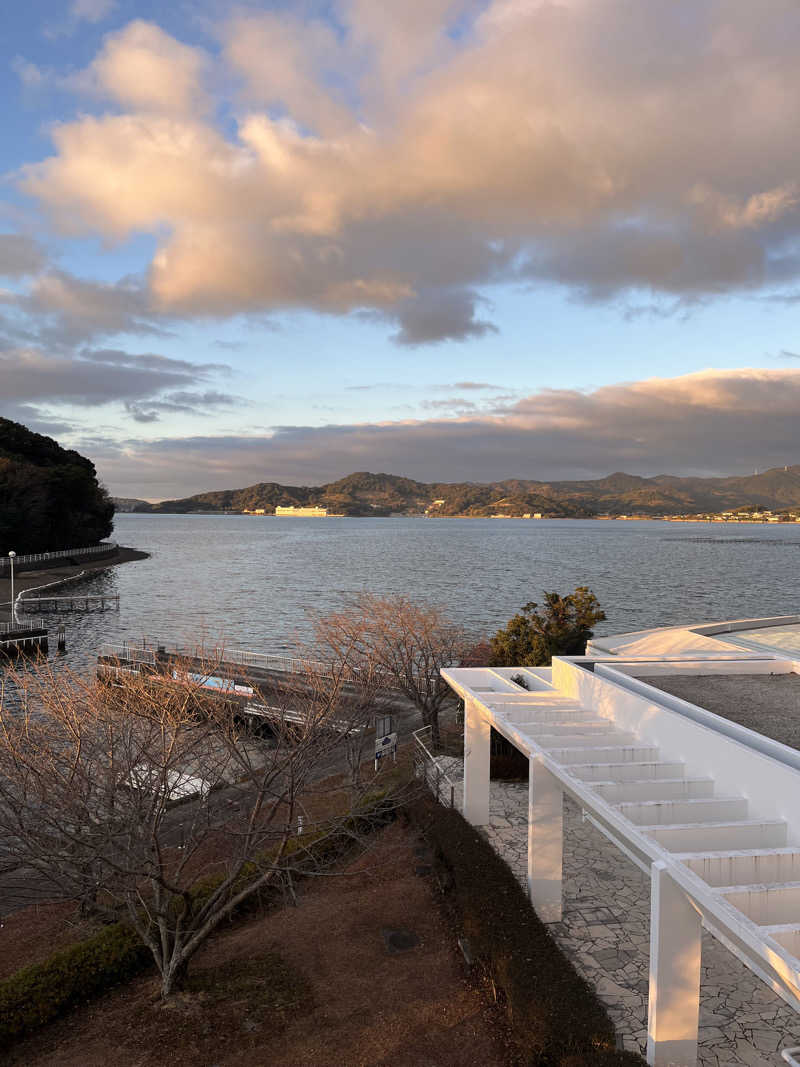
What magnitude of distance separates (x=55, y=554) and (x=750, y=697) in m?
98.2

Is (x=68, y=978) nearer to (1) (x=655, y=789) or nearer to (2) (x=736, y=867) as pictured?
(1) (x=655, y=789)

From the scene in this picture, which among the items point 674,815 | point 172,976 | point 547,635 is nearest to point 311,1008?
point 172,976

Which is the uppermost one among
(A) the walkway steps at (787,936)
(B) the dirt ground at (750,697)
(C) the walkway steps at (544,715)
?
(B) the dirt ground at (750,697)

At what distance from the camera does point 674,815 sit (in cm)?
915

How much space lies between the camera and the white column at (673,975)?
307 inches

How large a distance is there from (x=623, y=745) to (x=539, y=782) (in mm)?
1582

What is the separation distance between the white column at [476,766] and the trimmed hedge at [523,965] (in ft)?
3.08

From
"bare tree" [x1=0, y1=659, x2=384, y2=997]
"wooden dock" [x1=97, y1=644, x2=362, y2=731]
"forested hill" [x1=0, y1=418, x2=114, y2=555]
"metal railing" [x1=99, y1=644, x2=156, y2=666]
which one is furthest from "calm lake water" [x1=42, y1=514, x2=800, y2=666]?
"bare tree" [x1=0, y1=659, x2=384, y2=997]

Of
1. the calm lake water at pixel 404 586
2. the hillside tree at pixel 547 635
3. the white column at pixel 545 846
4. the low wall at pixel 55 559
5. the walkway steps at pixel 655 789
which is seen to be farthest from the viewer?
the low wall at pixel 55 559

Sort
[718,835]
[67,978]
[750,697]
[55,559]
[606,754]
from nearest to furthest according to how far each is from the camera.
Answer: [718,835], [606,754], [67,978], [750,697], [55,559]

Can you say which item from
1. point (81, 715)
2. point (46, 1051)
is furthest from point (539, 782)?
point (81, 715)

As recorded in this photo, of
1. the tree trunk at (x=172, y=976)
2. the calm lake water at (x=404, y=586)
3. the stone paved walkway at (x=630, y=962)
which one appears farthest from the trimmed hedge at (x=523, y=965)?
the calm lake water at (x=404, y=586)

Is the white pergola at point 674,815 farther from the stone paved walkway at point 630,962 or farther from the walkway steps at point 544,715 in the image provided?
the stone paved walkway at point 630,962

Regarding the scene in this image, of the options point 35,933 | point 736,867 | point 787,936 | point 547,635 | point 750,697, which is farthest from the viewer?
point 547,635
